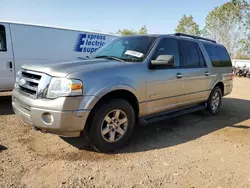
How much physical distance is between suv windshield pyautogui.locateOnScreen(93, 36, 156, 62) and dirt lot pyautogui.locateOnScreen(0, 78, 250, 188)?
4.96ft

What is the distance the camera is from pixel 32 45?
691 centimetres

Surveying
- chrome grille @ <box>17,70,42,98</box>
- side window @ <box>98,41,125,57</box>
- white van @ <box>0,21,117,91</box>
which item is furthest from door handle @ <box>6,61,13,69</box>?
side window @ <box>98,41,125,57</box>

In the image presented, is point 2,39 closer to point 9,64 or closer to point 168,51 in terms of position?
point 9,64

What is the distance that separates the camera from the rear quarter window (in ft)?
19.5

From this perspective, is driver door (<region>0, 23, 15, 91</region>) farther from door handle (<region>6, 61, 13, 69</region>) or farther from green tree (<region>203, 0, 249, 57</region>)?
green tree (<region>203, 0, 249, 57</region>)

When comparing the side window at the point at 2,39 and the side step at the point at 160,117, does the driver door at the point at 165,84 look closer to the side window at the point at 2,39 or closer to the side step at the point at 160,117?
the side step at the point at 160,117

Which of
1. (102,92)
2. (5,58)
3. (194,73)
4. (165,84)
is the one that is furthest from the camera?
(5,58)

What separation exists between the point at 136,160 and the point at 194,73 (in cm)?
260

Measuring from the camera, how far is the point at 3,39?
629 cm

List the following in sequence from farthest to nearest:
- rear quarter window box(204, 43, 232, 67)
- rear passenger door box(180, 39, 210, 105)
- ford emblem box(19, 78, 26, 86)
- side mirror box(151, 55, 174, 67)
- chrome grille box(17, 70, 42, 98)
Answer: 1. rear quarter window box(204, 43, 232, 67)
2. rear passenger door box(180, 39, 210, 105)
3. side mirror box(151, 55, 174, 67)
4. ford emblem box(19, 78, 26, 86)
5. chrome grille box(17, 70, 42, 98)

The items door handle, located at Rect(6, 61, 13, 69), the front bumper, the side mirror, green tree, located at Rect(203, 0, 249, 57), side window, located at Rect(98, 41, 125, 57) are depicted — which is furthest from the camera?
green tree, located at Rect(203, 0, 249, 57)

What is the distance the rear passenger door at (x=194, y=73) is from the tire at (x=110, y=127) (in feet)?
5.53

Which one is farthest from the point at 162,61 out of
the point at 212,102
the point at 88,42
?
the point at 88,42

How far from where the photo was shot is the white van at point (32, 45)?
6320 mm
